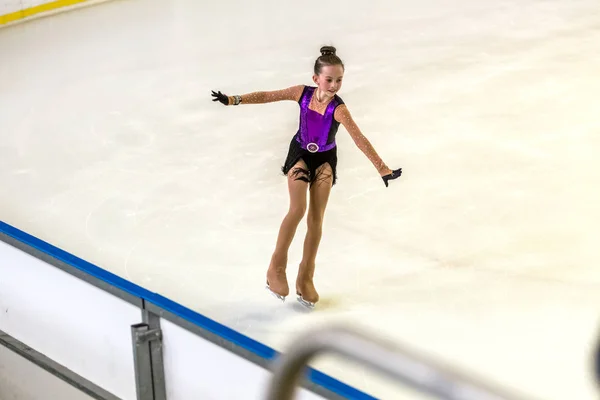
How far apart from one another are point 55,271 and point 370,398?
4.29ft

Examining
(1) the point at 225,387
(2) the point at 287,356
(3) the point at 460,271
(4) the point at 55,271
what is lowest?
(3) the point at 460,271

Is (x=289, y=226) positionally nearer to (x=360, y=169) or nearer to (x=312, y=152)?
(x=312, y=152)

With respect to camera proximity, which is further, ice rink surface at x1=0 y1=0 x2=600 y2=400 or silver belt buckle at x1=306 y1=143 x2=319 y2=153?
ice rink surface at x1=0 y1=0 x2=600 y2=400

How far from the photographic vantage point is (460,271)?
4.04 meters

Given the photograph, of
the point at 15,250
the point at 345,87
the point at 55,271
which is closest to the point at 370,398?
the point at 55,271

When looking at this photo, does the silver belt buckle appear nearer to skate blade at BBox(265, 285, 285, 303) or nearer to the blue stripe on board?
skate blade at BBox(265, 285, 285, 303)

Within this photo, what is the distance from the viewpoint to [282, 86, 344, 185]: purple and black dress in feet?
10.8

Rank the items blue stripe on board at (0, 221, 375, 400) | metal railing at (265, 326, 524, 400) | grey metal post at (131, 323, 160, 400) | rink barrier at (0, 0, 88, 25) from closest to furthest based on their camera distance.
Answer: metal railing at (265, 326, 524, 400) < blue stripe on board at (0, 221, 375, 400) < grey metal post at (131, 323, 160, 400) < rink barrier at (0, 0, 88, 25)

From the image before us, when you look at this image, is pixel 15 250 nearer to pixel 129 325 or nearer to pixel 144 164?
pixel 129 325

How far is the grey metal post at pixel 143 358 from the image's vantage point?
8.88 feet

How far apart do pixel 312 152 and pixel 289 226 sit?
34 centimetres

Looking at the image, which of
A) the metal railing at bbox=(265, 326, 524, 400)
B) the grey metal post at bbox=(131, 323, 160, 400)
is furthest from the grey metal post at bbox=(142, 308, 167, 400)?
the metal railing at bbox=(265, 326, 524, 400)

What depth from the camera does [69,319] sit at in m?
3.06

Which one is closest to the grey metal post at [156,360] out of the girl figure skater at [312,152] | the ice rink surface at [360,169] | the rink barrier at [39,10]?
the ice rink surface at [360,169]
